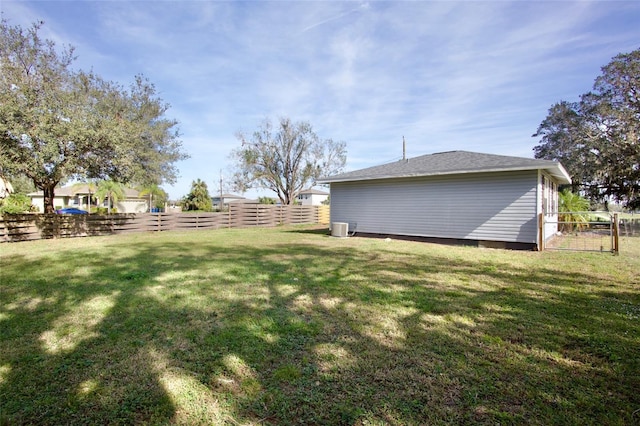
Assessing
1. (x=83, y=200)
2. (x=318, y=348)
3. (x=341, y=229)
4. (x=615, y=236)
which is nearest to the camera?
(x=318, y=348)

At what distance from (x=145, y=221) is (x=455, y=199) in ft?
42.2

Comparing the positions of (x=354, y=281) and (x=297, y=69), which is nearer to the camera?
(x=354, y=281)

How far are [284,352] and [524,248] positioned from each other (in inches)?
349

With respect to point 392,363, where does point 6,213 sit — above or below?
above

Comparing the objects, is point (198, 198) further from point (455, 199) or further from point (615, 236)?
point (615, 236)

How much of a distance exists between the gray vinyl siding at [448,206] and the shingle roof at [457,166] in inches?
14.2

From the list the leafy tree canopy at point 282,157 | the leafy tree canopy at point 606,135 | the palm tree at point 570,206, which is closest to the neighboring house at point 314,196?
the leafy tree canopy at point 282,157

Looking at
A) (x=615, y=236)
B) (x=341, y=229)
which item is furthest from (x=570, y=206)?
(x=341, y=229)

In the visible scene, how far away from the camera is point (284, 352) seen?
2.76m

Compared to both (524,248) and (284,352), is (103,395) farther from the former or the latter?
(524,248)

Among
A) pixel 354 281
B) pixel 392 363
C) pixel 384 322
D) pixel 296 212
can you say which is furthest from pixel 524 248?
pixel 296 212

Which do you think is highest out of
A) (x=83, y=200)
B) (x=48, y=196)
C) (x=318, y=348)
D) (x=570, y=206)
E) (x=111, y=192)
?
(x=111, y=192)

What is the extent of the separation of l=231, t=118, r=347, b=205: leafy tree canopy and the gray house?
18.6 meters

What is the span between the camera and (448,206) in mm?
10492
